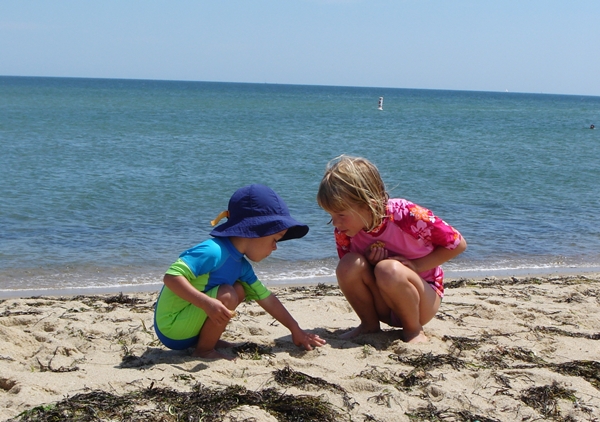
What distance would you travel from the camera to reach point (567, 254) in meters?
7.88

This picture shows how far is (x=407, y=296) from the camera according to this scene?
142 inches

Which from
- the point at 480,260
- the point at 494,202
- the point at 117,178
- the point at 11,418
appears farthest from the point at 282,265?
the point at 117,178

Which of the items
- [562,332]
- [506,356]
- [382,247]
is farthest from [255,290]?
[562,332]

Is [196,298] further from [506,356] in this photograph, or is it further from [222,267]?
[506,356]

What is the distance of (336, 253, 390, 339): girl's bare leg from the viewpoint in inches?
144

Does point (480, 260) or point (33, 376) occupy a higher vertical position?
point (33, 376)

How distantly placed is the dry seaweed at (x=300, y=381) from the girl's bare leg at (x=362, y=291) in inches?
29.1

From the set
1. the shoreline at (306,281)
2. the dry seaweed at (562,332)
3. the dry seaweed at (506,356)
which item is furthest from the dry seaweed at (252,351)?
the shoreline at (306,281)

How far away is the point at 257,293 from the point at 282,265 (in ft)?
11.5

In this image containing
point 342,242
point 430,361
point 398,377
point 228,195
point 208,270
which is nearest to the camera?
point 398,377

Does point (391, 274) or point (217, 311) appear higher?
point (391, 274)

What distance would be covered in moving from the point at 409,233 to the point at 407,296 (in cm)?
34

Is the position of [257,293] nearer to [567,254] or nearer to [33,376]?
[33,376]

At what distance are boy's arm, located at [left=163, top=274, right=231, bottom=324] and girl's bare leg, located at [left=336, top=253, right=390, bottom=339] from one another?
0.80 m
